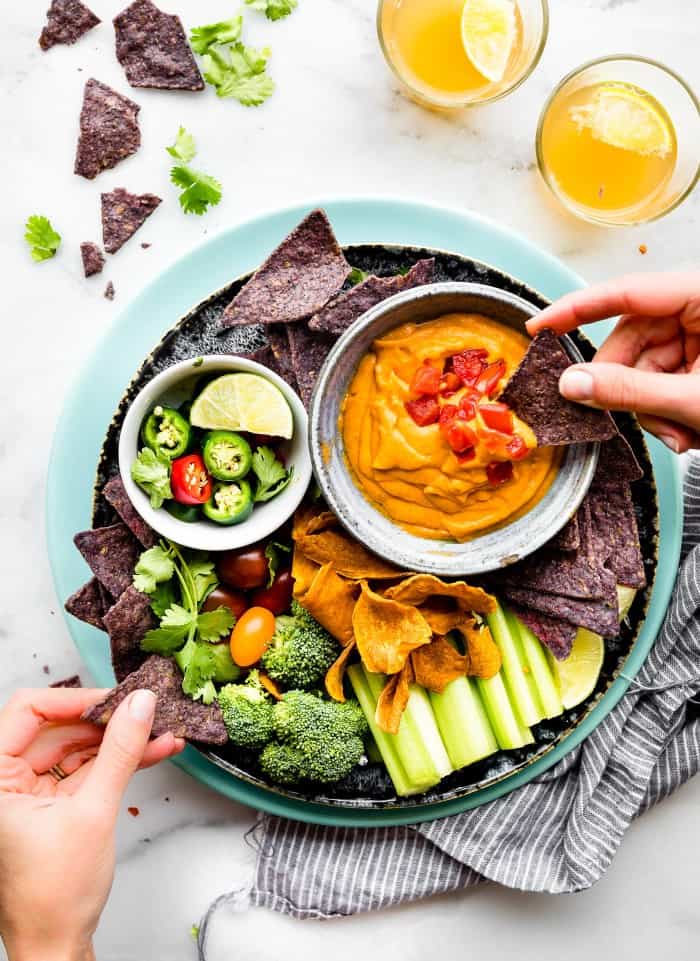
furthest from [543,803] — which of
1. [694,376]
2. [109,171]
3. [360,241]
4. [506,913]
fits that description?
[109,171]

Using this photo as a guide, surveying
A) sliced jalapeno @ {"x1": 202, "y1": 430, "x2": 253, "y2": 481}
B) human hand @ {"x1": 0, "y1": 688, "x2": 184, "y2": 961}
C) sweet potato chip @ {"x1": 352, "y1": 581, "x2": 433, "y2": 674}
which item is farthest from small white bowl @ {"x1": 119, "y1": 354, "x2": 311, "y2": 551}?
human hand @ {"x1": 0, "y1": 688, "x2": 184, "y2": 961}

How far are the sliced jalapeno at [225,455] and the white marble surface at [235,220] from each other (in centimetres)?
59

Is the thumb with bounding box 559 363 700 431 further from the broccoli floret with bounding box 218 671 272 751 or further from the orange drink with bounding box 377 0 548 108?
the broccoli floret with bounding box 218 671 272 751

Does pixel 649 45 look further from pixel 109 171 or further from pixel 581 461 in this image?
pixel 109 171

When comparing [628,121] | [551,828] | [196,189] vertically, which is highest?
[628,121]

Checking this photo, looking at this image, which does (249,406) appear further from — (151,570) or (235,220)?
(235,220)

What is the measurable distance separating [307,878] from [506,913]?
2.25 ft

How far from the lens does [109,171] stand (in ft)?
10.1

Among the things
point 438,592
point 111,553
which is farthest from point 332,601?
point 111,553

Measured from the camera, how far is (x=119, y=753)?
2443mm

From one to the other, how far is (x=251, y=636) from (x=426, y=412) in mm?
819

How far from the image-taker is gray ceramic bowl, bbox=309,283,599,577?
101 inches

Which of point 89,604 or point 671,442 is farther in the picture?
point 89,604

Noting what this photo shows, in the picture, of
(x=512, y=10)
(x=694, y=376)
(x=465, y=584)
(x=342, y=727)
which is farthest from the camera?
(x=512, y=10)
